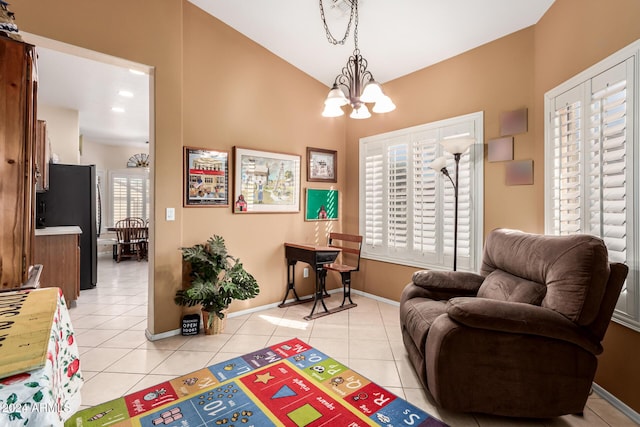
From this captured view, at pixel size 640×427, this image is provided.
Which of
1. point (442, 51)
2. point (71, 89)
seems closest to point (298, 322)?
point (442, 51)

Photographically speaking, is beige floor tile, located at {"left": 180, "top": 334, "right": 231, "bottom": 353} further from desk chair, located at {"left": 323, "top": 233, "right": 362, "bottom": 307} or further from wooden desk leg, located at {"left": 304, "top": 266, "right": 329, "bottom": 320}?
desk chair, located at {"left": 323, "top": 233, "right": 362, "bottom": 307}

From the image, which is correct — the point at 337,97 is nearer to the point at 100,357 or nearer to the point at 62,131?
the point at 100,357

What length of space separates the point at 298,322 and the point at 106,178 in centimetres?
667

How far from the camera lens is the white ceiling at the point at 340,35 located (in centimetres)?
277

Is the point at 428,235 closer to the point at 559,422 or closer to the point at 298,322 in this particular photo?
the point at 298,322

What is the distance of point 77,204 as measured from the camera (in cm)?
456

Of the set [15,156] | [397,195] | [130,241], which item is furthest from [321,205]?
[130,241]

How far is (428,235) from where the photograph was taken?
139 inches

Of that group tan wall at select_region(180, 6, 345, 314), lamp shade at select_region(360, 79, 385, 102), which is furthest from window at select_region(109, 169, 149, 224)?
lamp shade at select_region(360, 79, 385, 102)

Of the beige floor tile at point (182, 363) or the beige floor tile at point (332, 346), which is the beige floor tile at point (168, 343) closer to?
the beige floor tile at point (182, 363)

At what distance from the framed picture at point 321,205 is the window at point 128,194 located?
5726mm

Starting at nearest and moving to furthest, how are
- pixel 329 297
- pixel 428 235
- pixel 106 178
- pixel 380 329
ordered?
pixel 380 329 < pixel 428 235 < pixel 329 297 < pixel 106 178

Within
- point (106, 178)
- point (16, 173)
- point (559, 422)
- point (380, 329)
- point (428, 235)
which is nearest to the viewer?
point (16, 173)

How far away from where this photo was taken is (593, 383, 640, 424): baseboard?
5.95 ft
